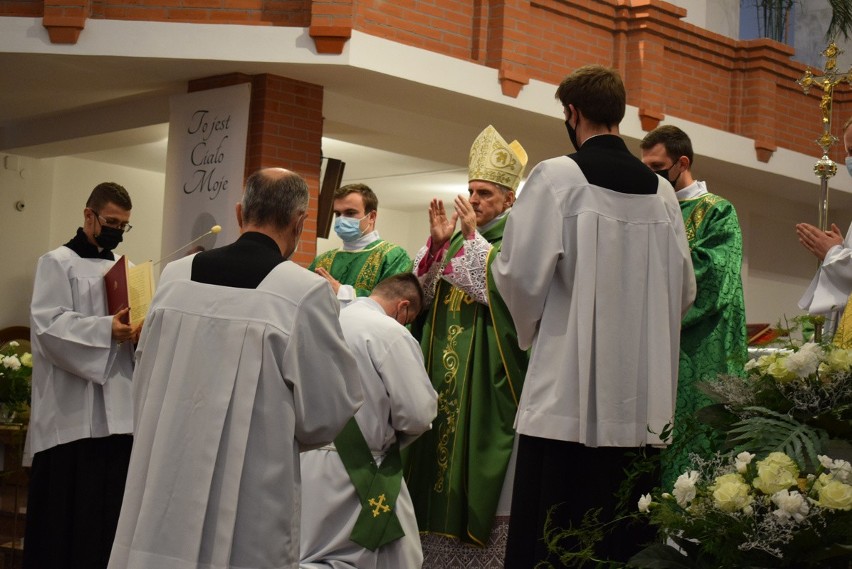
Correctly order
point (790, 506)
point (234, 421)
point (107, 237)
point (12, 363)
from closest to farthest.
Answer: point (790, 506), point (234, 421), point (107, 237), point (12, 363)

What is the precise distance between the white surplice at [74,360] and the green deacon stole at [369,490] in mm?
1332

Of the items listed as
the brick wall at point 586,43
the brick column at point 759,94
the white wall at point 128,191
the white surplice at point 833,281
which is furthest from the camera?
the white wall at point 128,191

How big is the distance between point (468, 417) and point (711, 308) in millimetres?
1246

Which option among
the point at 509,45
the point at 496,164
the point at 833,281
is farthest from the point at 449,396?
the point at 509,45

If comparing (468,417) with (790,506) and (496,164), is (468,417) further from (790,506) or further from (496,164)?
(790,506)

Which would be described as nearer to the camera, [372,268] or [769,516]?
[769,516]

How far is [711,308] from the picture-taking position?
5.40 m

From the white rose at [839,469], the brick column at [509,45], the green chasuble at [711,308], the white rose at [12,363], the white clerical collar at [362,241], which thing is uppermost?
the brick column at [509,45]

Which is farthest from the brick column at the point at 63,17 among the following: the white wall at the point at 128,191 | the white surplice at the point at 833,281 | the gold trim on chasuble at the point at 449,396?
the white surplice at the point at 833,281

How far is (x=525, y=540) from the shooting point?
4055 mm

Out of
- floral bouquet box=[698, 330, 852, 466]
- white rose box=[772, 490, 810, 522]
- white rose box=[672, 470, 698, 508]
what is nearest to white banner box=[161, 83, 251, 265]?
floral bouquet box=[698, 330, 852, 466]

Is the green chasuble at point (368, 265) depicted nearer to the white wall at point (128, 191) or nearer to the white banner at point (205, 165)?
the white banner at point (205, 165)

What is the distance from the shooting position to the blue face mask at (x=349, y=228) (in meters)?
7.32

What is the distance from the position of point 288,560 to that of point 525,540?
0.87m
